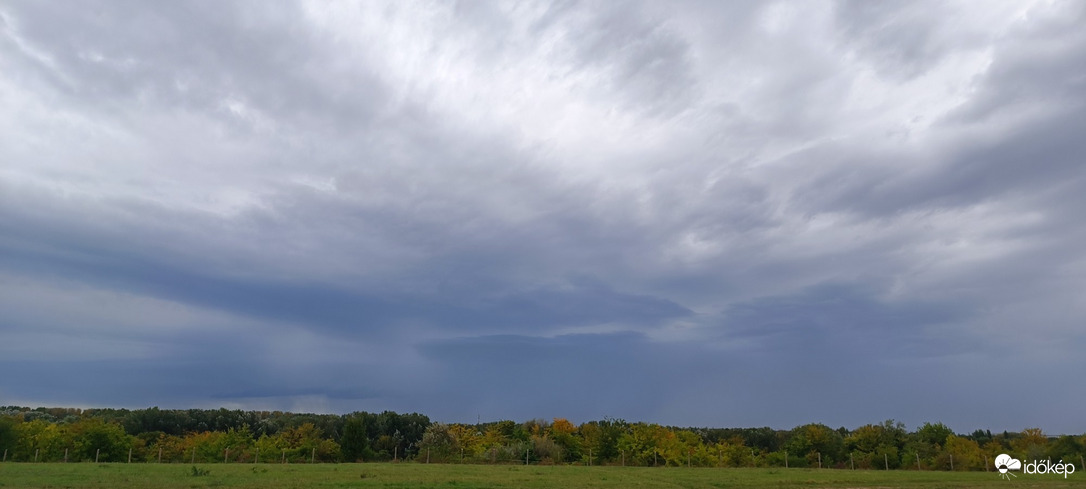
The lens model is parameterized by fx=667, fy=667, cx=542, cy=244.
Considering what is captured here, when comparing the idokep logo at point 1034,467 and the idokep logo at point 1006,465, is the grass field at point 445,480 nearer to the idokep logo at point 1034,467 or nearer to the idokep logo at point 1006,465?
the idokep logo at point 1006,465

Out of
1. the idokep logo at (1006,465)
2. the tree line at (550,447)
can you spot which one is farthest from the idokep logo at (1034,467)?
the tree line at (550,447)

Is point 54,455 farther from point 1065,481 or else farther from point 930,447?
point 930,447

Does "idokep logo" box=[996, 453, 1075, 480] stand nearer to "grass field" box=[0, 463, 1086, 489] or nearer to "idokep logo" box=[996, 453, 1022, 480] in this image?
"idokep logo" box=[996, 453, 1022, 480]

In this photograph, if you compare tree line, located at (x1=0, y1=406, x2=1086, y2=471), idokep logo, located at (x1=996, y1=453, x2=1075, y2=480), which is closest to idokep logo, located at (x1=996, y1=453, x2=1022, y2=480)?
idokep logo, located at (x1=996, y1=453, x2=1075, y2=480)

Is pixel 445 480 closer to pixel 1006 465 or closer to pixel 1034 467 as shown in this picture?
pixel 1006 465

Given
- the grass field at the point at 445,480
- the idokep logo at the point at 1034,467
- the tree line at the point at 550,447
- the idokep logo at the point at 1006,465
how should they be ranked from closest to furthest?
the grass field at the point at 445,480, the idokep logo at the point at 1034,467, the idokep logo at the point at 1006,465, the tree line at the point at 550,447

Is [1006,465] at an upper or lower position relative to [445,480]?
lower

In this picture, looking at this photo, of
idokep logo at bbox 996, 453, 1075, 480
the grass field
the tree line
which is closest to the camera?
the grass field

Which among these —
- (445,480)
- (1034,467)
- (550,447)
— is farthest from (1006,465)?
(445,480)

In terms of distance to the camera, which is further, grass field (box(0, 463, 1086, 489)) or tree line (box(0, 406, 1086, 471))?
tree line (box(0, 406, 1086, 471))

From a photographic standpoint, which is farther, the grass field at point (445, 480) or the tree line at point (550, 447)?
the tree line at point (550, 447)

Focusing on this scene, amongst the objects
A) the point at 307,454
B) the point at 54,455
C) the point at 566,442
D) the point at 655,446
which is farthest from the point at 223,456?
the point at 655,446

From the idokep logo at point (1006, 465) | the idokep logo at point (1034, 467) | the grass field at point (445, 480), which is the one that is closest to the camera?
the grass field at point (445, 480)

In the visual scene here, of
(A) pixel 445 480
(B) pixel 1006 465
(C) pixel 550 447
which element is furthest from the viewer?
(C) pixel 550 447
